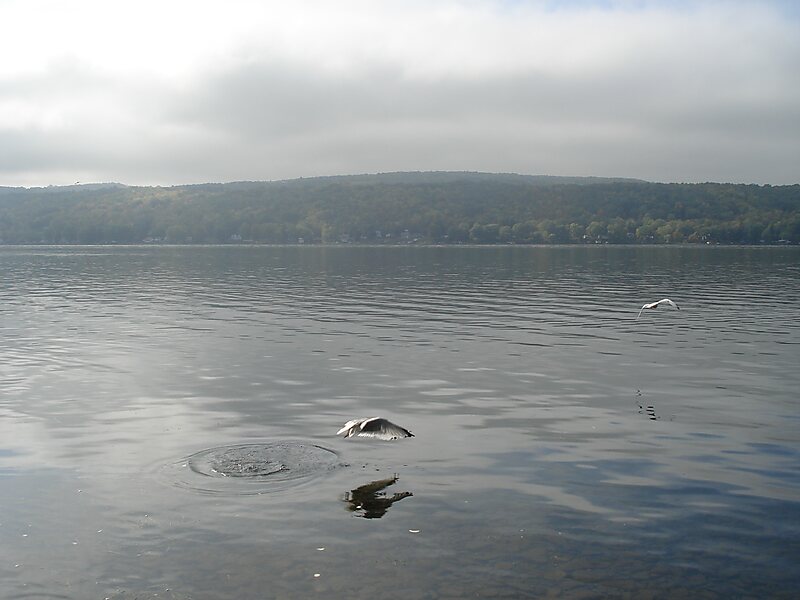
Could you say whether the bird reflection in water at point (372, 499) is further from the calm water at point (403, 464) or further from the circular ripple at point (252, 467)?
the circular ripple at point (252, 467)

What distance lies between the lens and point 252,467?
23.0 metres

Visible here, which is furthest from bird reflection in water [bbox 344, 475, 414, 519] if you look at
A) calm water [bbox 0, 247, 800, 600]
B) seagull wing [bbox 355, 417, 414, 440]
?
seagull wing [bbox 355, 417, 414, 440]

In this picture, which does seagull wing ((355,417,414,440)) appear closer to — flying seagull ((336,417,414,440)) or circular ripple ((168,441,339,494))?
flying seagull ((336,417,414,440))

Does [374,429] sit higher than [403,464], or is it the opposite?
[374,429]

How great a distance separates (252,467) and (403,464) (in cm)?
419

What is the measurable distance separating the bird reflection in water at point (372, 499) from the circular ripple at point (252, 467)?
1.77m

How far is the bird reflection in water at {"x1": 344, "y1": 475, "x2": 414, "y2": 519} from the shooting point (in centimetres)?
1970

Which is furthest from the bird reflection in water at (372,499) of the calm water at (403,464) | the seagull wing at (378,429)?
the seagull wing at (378,429)

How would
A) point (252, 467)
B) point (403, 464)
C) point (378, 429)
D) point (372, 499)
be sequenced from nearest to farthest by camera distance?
point (372, 499) → point (378, 429) → point (252, 467) → point (403, 464)

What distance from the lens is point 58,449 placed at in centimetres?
2503

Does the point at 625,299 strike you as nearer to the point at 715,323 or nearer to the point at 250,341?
the point at 715,323

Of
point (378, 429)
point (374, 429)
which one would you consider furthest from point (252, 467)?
point (378, 429)

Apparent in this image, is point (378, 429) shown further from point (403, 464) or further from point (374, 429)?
point (403, 464)

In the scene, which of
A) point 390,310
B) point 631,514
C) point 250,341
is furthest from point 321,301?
point 631,514
